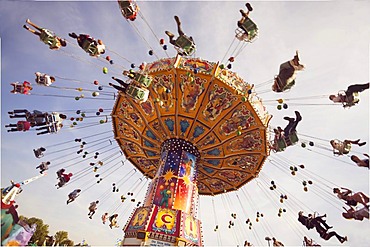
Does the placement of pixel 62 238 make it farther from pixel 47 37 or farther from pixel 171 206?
pixel 47 37

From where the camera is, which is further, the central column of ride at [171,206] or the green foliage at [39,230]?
the green foliage at [39,230]

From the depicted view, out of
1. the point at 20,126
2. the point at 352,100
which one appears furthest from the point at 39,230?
the point at 352,100

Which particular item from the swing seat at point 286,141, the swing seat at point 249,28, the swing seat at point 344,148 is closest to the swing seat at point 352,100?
the swing seat at point 344,148

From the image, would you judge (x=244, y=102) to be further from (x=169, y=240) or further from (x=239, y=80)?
(x=169, y=240)

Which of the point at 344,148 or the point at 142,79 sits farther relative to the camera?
the point at 344,148

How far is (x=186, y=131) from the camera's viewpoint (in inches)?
512

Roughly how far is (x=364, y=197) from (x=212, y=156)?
6.70 meters

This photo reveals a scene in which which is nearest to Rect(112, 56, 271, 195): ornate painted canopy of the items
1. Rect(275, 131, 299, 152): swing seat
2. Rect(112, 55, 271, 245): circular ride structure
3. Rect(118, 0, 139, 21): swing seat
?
Rect(112, 55, 271, 245): circular ride structure

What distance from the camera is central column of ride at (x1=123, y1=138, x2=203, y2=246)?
10.1 meters

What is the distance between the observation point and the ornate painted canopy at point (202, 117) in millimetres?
11602

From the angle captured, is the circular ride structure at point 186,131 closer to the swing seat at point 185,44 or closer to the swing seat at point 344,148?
the swing seat at point 185,44

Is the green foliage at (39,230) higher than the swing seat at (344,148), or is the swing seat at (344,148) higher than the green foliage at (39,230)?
the green foliage at (39,230)

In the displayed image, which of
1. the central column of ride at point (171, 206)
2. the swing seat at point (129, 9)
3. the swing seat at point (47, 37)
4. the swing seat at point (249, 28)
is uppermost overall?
the swing seat at point (129, 9)

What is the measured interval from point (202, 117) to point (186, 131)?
1121 millimetres
